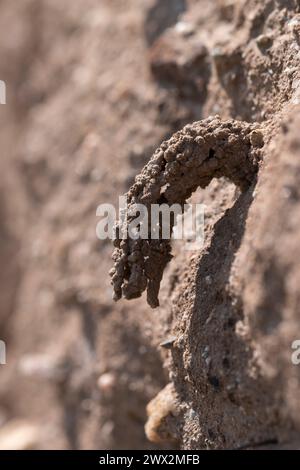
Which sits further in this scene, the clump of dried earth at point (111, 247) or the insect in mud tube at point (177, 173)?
the insect in mud tube at point (177, 173)

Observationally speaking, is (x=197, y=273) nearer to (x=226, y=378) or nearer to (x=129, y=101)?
(x=226, y=378)

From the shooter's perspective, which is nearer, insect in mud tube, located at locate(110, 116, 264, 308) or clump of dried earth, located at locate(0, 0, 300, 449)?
clump of dried earth, located at locate(0, 0, 300, 449)

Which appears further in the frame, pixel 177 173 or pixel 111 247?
pixel 111 247
